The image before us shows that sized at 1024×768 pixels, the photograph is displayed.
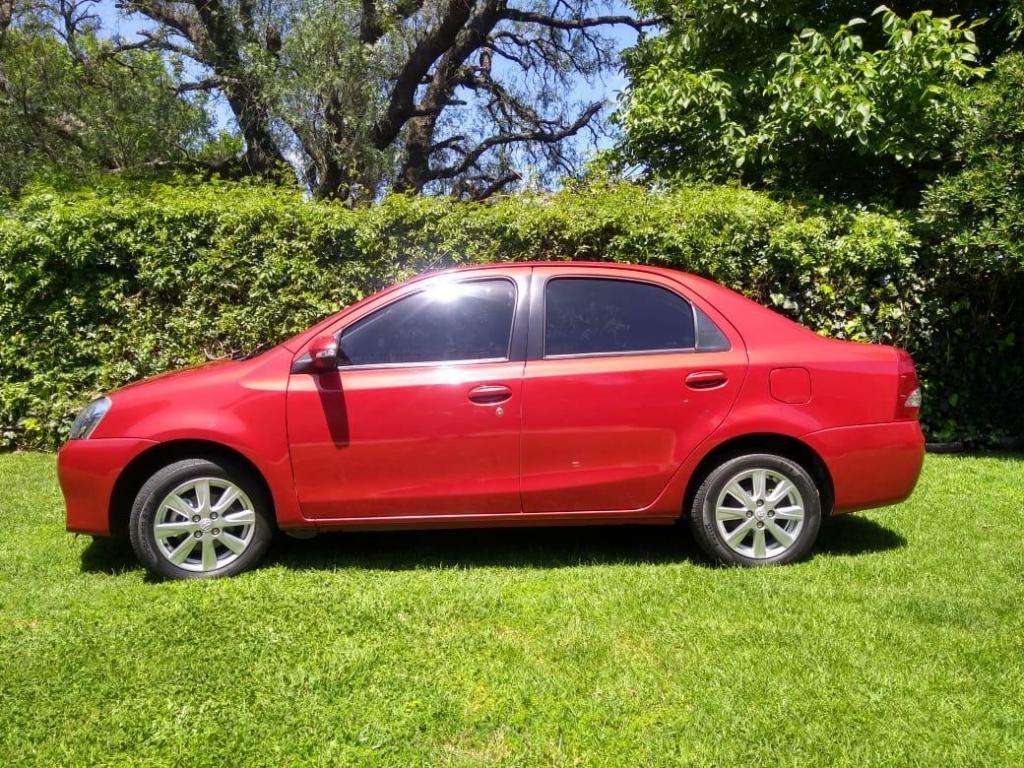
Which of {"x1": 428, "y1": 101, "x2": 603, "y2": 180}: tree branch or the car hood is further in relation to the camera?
{"x1": 428, "y1": 101, "x2": 603, "y2": 180}: tree branch

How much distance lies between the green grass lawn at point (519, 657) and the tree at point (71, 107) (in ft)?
34.6

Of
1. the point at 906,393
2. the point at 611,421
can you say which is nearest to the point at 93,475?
the point at 611,421

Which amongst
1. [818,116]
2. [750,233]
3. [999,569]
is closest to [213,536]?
[999,569]

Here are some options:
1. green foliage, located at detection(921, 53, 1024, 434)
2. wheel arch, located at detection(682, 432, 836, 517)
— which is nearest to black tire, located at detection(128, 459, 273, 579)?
wheel arch, located at detection(682, 432, 836, 517)

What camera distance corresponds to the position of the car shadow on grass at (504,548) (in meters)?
4.79

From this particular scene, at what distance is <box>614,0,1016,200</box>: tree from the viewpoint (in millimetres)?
8094

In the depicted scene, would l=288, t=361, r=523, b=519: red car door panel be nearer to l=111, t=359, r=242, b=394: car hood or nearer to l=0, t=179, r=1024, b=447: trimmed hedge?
l=111, t=359, r=242, b=394: car hood

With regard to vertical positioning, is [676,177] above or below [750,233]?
above

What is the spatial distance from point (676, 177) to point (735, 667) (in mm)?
7403

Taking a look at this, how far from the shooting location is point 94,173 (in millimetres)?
13156

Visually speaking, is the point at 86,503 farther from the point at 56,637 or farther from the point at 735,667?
the point at 735,667

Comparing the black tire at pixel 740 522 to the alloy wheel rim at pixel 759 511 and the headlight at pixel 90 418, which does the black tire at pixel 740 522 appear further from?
the headlight at pixel 90 418

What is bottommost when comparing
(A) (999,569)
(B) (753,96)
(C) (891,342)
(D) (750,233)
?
(A) (999,569)

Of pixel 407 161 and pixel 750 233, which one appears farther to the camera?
pixel 407 161
